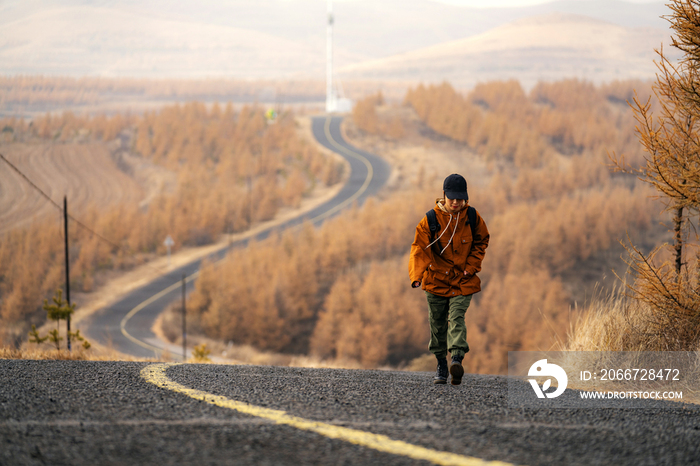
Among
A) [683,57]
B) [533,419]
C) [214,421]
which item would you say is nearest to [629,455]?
[533,419]

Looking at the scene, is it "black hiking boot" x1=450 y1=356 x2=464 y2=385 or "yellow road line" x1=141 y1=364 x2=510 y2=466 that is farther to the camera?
"black hiking boot" x1=450 y1=356 x2=464 y2=385

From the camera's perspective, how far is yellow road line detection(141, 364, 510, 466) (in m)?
2.93

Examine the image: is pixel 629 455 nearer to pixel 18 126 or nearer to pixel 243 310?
pixel 243 310

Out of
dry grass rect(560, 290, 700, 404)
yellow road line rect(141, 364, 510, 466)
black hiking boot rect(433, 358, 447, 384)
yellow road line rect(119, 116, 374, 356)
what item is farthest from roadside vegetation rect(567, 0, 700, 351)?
yellow road line rect(119, 116, 374, 356)

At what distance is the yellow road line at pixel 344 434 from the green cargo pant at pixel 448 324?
1856 mm

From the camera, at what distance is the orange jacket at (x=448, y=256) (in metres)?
5.18

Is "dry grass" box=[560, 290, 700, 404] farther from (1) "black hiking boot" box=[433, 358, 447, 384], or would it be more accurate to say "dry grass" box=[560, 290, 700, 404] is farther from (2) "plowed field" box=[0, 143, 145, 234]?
(2) "plowed field" box=[0, 143, 145, 234]

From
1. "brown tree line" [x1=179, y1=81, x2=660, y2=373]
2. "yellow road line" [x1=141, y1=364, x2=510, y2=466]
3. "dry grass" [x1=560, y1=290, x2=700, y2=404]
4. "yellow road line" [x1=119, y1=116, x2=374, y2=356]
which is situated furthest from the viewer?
"brown tree line" [x1=179, y1=81, x2=660, y2=373]

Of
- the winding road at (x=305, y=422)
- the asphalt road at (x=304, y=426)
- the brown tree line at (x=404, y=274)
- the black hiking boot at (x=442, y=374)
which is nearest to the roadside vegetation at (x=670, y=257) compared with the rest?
the winding road at (x=305, y=422)

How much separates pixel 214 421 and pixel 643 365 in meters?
4.57

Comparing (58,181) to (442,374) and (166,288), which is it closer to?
(166,288)

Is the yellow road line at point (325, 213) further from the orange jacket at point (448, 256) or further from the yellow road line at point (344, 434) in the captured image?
the yellow road line at point (344, 434)

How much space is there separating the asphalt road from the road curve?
23.1 ft

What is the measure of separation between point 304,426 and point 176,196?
8397cm
